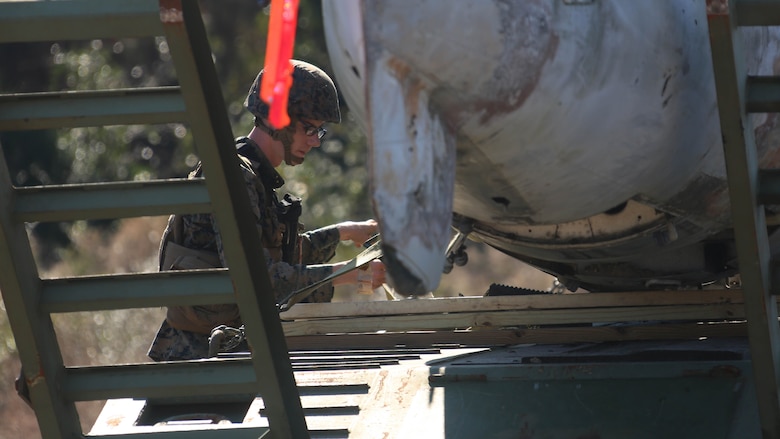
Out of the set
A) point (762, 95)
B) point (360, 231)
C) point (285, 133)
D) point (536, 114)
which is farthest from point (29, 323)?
point (360, 231)

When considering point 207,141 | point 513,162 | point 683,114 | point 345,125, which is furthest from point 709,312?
point 345,125

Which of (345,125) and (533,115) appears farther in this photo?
(345,125)

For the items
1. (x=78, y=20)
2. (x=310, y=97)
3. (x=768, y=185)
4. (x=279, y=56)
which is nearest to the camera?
(x=279, y=56)

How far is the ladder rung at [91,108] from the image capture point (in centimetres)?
367

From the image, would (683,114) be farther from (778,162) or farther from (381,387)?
(381,387)

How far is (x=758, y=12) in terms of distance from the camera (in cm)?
354

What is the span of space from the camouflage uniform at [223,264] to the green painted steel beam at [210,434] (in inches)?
52.5

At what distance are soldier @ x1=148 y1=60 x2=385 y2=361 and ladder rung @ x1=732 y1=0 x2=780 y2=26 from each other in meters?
2.54

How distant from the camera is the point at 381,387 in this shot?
4.75m

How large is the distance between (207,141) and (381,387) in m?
1.30

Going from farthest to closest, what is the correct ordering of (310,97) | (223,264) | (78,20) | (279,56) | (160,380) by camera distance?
(310,97) < (223,264) < (160,380) < (78,20) < (279,56)

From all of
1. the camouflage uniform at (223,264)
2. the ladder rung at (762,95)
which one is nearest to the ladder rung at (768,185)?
the ladder rung at (762,95)

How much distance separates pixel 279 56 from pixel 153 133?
17.0 meters

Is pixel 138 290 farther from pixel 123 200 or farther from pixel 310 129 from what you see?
pixel 310 129
